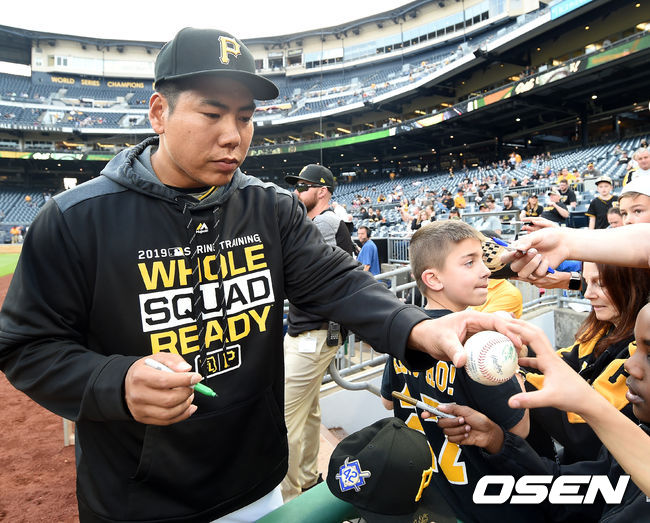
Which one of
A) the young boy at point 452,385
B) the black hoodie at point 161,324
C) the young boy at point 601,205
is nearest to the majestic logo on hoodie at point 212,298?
the black hoodie at point 161,324

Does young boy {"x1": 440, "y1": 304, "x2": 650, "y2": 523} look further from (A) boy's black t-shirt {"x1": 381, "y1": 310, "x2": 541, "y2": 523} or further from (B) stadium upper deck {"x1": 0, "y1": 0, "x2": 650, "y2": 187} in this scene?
(B) stadium upper deck {"x1": 0, "y1": 0, "x2": 650, "y2": 187}

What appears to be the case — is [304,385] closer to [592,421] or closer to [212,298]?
[212,298]

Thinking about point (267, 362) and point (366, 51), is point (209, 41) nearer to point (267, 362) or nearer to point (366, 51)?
point (267, 362)

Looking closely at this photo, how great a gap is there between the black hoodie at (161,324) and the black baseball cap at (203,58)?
329 millimetres

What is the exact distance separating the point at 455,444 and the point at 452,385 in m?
0.26

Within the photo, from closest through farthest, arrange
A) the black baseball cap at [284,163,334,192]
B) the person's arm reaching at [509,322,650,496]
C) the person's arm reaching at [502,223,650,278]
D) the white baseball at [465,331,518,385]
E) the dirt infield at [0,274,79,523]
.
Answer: the person's arm reaching at [509,322,650,496], the white baseball at [465,331,518,385], the person's arm reaching at [502,223,650,278], the dirt infield at [0,274,79,523], the black baseball cap at [284,163,334,192]

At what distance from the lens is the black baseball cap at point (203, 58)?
1.18 metres

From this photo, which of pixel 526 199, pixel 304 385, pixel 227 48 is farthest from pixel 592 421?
pixel 526 199

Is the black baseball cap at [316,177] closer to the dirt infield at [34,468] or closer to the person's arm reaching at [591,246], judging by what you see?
the person's arm reaching at [591,246]

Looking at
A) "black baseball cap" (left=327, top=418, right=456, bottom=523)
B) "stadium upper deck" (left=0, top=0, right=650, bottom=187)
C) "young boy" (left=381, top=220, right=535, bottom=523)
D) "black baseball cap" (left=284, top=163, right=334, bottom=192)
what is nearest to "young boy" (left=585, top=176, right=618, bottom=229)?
"black baseball cap" (left=284, top=163, right=334, bottom=192)

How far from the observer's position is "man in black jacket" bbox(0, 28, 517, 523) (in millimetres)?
1070

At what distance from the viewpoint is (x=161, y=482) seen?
1221mm

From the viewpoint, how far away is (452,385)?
5.51 ft

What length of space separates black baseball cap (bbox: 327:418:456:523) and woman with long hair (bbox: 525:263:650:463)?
0.82 metres
